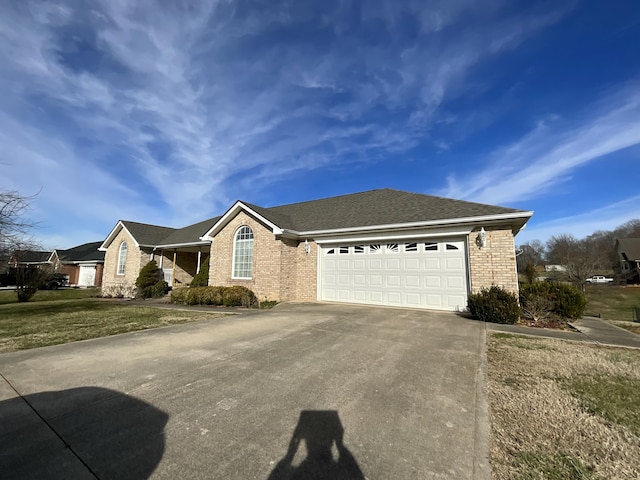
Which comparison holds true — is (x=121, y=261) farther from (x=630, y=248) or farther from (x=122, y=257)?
(x=630, y=248)

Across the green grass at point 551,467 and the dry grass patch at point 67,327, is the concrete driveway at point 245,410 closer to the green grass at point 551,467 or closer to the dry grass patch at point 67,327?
the green grass at point 551,467

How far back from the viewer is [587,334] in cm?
726

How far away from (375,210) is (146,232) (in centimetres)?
1798

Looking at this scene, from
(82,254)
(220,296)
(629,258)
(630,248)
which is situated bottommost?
(220,296)

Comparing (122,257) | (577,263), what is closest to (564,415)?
(122,257)

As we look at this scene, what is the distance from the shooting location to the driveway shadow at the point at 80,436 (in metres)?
2.20

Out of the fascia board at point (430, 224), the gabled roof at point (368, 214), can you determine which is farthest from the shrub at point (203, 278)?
the fascia board at point (430, 224)

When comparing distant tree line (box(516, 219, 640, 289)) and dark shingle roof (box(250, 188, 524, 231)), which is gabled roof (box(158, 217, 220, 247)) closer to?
dark shingle roof (box(250, 188, 524, 231))

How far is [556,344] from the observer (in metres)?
6.12

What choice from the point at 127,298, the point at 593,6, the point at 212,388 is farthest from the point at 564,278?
the point at 127,298

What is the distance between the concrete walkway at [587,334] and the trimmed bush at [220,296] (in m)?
9.62

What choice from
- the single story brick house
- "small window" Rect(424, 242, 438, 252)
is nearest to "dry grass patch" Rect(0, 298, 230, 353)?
the single story brick house

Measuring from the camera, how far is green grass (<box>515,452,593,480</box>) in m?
2.16

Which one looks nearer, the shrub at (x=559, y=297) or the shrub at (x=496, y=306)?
the shrub at (x=496, y=306)
